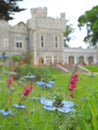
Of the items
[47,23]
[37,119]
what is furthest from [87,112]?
[47,23]

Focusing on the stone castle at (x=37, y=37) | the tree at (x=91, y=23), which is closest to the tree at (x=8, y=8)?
the stone castle at (x=37, y=37)

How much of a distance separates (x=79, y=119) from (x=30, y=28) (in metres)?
43.3

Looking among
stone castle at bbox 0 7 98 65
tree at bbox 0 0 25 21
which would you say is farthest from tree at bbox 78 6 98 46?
tree at bbox 0 0 25 21

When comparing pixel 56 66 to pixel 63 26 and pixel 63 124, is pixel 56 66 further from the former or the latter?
pixel 63 124

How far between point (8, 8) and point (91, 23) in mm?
32534

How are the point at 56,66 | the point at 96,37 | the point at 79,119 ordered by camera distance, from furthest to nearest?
the point at 96,37
the point at 56,66
the point at 79,119

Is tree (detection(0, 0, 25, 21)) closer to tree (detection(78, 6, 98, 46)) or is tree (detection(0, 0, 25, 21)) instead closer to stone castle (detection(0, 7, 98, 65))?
stone castle (detection(0, 7, 98, 65))

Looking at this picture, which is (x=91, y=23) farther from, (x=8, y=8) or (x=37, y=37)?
(x=8, y=8)

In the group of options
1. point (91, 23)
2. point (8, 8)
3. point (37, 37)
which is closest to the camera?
point (8, 8)

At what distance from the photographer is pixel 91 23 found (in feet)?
181

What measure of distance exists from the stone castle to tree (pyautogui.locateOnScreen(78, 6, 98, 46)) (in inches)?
222

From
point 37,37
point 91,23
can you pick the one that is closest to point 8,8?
point 37,37

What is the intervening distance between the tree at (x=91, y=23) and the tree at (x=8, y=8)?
94.9ft

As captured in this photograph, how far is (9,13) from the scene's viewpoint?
24.2m
